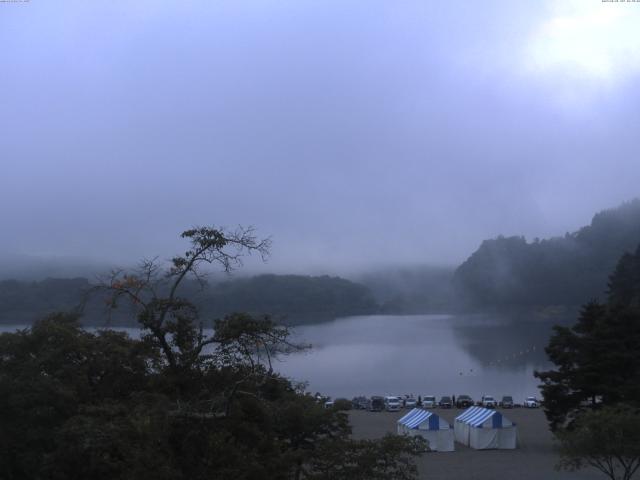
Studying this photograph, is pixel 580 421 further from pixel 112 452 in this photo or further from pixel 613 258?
pixel 613 258

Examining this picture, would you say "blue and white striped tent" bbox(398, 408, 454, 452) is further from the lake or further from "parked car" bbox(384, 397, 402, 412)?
"parked car" bbox(384, 397, 402, 412)

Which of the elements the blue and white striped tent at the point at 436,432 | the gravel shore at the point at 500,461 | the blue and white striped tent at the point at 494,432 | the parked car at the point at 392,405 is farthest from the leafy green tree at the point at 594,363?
the parked car at the point at 392,405

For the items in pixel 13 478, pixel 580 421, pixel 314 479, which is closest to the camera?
pixel 314 479

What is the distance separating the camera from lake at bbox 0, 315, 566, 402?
47625 mm

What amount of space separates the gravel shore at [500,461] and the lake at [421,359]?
6.18 m

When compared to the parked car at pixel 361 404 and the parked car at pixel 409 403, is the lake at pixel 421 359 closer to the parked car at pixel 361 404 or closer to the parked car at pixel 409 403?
the parked car at pixel 361 404

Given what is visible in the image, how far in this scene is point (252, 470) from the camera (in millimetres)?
6176

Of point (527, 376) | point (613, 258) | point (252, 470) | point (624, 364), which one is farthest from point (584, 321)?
point (613, 258)

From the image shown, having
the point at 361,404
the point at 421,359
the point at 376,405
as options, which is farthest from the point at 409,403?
the point at 421,359

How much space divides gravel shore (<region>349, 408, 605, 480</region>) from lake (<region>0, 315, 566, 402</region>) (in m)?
6.18

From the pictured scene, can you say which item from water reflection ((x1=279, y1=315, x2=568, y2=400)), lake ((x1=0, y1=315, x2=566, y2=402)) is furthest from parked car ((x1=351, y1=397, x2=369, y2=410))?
lake ((x1=0, y1=315, x2=566, y2=402))

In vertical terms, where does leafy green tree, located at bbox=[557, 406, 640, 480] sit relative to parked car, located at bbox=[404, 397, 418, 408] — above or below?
above

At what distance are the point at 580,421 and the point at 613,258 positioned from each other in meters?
110

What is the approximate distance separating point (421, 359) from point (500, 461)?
157 feet
